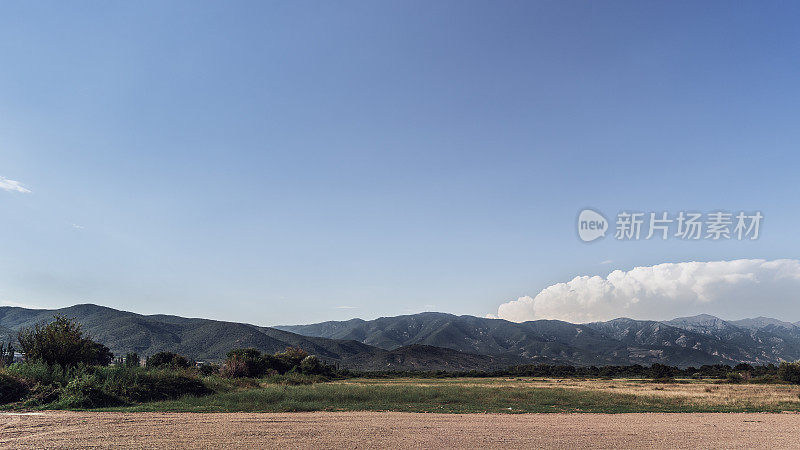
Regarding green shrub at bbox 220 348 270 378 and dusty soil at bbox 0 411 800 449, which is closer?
dusty soil at bbox 0 411 800 449

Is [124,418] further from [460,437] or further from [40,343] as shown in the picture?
[40,343]

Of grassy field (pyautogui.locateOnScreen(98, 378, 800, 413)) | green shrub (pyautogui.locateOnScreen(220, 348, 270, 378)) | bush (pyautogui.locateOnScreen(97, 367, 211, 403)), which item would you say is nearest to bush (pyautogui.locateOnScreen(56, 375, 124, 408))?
bush (pyautogui.locateOnScreen(97, 367, 211, 403))

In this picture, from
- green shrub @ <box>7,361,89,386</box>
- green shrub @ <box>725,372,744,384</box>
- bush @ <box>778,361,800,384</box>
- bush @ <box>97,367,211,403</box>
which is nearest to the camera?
green shrub @ <box>7,361,89,386</box>

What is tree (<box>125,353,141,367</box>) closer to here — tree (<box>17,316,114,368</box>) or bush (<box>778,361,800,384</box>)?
tree (<box>17,316,114,368</box>)

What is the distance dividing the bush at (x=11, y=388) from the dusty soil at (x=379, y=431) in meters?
5.60

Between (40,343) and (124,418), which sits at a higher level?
(40,343)

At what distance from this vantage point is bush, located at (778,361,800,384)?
221ft

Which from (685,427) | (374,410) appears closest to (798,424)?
(685,427)

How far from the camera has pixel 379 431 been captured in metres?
18.7

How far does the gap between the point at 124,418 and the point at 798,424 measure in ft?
112

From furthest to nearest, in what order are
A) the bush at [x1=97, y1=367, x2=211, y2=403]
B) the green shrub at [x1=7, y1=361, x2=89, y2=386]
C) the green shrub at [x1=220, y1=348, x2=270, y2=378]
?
1. the green shrub at [x1=220, y1=348, x2=270, y2=378]
2. the bush at [x1=97, y1=367, x2=211, y2=403]
3. the green shrub at [x1=7, y1=361, x2=89, y2=386]

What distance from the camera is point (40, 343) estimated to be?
32.1 m

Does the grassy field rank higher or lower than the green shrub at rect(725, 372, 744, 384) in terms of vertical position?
higher

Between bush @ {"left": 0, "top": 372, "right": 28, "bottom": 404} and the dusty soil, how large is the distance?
5.60m
